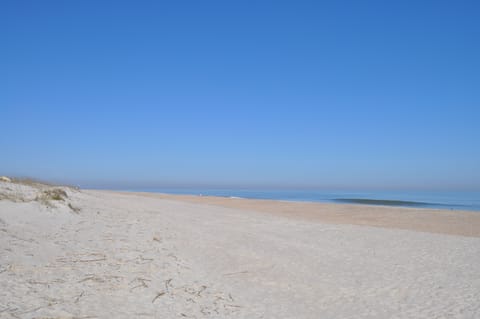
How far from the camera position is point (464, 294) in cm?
688

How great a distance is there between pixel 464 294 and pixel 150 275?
595 centimetres

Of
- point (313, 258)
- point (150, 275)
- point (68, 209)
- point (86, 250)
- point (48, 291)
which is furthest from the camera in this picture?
point (68, 209)

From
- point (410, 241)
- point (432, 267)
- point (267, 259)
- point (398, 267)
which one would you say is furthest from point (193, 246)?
point (410, 241)

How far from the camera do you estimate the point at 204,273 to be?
7.41 m

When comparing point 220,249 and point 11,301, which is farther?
point 220,249

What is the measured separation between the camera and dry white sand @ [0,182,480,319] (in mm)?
5188

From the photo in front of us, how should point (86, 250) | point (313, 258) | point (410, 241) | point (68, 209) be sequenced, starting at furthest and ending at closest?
point (410, 241), point (68, 209), point (313, 258), point (86, 250)

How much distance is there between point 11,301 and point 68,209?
7755 millimetres

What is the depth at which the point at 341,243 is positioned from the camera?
40.0 ft

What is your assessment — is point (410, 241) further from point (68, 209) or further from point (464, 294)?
point (68, 209)

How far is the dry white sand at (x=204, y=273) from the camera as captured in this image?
204 inches

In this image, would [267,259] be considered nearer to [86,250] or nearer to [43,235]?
[86,250]

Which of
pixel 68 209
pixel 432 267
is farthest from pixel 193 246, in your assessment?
pixel 432 267

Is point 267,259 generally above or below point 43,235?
below
